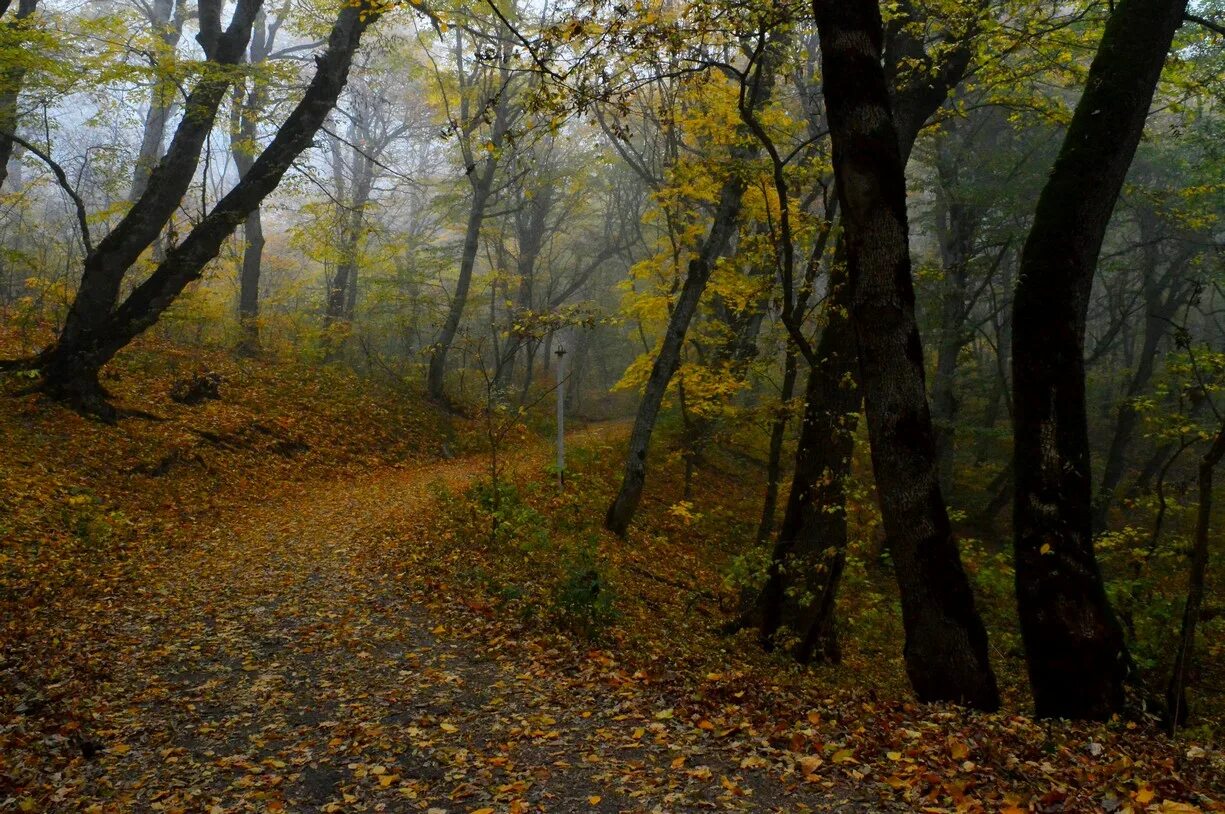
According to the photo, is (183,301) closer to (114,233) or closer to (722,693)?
(114,233)

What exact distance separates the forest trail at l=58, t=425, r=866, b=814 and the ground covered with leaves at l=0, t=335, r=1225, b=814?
0.07 ft

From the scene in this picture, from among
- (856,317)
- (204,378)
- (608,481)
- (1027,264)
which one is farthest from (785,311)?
(204,378)

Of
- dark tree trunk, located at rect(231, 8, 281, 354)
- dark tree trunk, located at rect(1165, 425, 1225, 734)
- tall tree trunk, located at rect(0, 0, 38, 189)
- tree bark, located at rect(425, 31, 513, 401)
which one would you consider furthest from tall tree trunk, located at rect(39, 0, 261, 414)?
dark tree trunk, located at rect(1165, 425, 1225, 734)

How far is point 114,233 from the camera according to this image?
10.8 meters

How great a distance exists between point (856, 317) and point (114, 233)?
11.2 meters

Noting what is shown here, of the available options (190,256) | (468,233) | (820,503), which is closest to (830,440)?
(820,503)

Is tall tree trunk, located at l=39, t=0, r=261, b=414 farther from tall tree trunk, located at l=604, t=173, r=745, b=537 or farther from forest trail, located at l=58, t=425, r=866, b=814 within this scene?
tall tree trunk, located at l=604, t=173, r=745, b=537

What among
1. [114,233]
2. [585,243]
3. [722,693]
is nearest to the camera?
[722,693]

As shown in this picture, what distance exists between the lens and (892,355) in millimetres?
4363

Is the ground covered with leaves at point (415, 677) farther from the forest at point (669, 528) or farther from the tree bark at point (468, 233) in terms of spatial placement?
the tree bark at point (468, 233)

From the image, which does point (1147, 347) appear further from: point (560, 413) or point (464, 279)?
point (464, 279)

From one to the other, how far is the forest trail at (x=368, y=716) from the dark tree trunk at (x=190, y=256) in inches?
184

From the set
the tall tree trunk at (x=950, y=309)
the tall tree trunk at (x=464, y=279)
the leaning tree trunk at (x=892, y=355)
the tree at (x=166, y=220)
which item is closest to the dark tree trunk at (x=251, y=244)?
the tree at (x=166, y=220)

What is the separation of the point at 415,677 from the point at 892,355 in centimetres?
408
